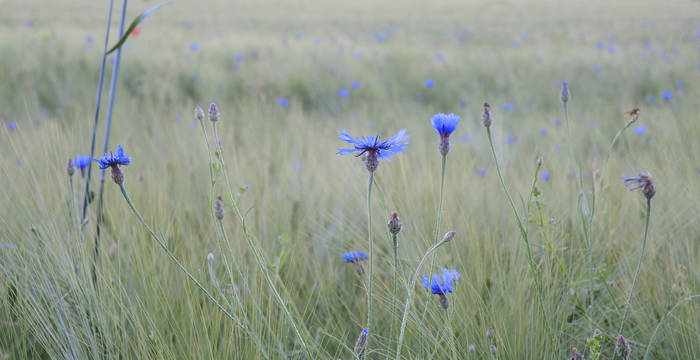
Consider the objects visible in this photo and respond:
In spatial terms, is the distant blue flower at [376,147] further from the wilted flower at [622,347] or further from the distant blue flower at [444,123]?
the wilted flower at [622,347]

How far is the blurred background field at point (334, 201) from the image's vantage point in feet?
2.58

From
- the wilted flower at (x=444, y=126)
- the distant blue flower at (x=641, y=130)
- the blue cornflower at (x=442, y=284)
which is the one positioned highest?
the distant blue flower at (x=641, y=130)

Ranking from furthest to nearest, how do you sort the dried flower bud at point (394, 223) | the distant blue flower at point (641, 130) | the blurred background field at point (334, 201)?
the distant blue flower at point (641, 130)
the blurred background field at point (334, 201)
the dried flower bud at point (394, 223)

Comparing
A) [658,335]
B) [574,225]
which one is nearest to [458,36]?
[574,225]

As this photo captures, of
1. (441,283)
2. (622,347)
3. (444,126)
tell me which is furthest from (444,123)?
(622,347)

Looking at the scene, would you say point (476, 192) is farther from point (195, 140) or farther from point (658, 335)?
point (195, 140)

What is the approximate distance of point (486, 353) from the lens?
761mm

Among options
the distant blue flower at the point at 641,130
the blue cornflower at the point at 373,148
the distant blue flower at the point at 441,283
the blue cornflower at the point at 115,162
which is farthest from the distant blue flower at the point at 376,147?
the distant blue flower at the point at 641,130

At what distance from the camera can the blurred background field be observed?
0.79m

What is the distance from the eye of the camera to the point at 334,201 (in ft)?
4.43

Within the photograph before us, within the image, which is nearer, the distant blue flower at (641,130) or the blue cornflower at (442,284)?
the blue cornflower at (442,284)

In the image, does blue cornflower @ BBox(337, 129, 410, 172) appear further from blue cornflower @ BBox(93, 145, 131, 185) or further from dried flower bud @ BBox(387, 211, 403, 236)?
blue cornflower @ BBox(93, 145, 131, 185)

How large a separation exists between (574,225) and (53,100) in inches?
114

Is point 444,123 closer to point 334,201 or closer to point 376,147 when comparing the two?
point 376,147
